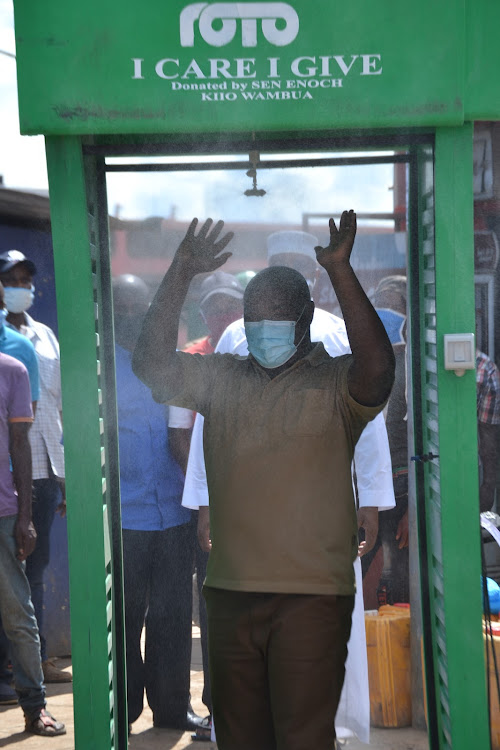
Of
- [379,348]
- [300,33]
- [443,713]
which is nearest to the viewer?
[379,348]

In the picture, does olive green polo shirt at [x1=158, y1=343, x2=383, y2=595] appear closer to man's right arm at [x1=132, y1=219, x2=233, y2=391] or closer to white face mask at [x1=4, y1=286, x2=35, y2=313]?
man's right arm at [x1=132, y1=219, x2=233, y2=391]

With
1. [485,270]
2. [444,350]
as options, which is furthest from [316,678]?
[485,270]

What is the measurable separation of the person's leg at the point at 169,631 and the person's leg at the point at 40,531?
1.00 metres

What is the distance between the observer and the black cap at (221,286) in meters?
3.89

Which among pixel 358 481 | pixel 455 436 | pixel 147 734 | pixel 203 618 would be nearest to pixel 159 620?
pixel 203 618

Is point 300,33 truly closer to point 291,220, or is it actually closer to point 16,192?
point 291,220

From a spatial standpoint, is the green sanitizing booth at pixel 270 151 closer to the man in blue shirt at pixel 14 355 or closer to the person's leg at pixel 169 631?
the person's leg at pixel 169 631

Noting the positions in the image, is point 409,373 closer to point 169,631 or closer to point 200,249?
point 200,249

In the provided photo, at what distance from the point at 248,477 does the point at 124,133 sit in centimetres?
111

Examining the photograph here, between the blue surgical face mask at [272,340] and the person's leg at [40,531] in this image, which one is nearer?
the blue surgical face mask at [272,340]

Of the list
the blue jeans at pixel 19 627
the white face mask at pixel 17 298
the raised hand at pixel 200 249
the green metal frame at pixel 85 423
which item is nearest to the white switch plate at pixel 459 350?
the raised hand at pixel 200 249

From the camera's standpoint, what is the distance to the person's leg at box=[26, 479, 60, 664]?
468 cm

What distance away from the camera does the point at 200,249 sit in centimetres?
265

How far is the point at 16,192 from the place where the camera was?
518 cm
